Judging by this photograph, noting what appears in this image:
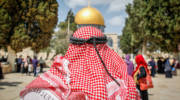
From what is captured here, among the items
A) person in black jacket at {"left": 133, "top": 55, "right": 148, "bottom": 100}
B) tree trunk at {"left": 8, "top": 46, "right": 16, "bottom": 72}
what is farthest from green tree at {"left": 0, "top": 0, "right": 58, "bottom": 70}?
person in black jacket at {"left": 133, "top": 55, "right": 148, "bottom": 100}

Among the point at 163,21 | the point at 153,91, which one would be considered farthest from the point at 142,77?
the point at 163,21

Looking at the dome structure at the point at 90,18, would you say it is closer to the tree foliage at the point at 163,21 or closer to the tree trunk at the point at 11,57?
the tree foliage at the point at 163,21

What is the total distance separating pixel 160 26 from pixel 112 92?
1726 centimetres

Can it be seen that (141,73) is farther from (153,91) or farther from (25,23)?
(25,23)

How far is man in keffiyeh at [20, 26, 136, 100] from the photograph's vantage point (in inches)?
52.1

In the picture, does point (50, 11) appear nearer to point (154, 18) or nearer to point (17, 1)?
point (17, 1)

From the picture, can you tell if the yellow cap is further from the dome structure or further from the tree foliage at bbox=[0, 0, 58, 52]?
the tree foliage at bbox=[0, 0, 58, 52]

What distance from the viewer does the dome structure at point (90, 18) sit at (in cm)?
2388

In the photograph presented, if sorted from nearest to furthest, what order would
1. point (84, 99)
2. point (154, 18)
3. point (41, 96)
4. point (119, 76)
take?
point (41, 96) → point (84, 99) → point (119, 76) → point (154, 18)

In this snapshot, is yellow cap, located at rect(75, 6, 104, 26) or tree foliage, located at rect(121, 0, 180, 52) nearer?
Result: tree foliage, located at rect(121, 0, 180, 52)

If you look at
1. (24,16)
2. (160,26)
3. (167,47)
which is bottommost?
(167,47)

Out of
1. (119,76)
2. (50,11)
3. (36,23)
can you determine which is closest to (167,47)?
(50,11)

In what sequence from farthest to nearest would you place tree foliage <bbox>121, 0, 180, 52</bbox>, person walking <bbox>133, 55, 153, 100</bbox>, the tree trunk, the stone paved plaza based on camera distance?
tree foliage <bbox>121, 0, 180, 52</bbox> < the tree trunk < the stone paved plaza < person walking <bbox>133, 55, 153, 100</bbox>

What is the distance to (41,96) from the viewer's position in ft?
4.18
